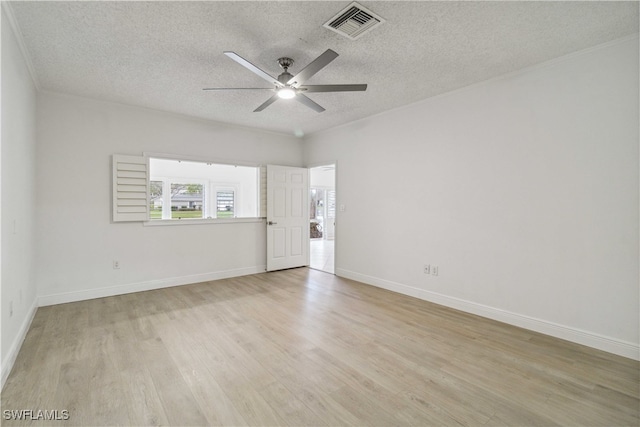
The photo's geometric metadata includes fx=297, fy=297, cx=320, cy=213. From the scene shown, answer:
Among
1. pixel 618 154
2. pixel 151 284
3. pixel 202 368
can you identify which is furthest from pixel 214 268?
pixel 618 154

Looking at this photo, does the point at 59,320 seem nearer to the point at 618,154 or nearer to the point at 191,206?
the point at 191,206

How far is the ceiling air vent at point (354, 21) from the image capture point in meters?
2.11

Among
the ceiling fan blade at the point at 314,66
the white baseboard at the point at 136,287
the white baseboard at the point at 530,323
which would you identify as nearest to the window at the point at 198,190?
the white baseboard at the point at 136,287

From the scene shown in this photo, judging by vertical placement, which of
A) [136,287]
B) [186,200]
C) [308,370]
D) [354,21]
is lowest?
[308,370]

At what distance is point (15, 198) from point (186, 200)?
561 centimetres

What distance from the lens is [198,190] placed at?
8195 millimetres

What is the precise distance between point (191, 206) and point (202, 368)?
6543mm

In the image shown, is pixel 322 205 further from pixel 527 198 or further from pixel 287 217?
pixel 527 198

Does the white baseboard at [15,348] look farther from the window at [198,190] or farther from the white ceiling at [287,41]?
the window at [198,190]

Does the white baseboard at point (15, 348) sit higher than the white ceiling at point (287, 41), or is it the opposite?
the white ceiling at point (287, 41)

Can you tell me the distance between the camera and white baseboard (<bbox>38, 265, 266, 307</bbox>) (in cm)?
376

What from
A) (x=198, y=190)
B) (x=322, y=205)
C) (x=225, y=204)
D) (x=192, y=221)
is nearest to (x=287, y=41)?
(x=192, y=221)

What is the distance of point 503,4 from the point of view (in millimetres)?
2082

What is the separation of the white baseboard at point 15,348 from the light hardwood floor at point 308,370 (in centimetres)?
6
